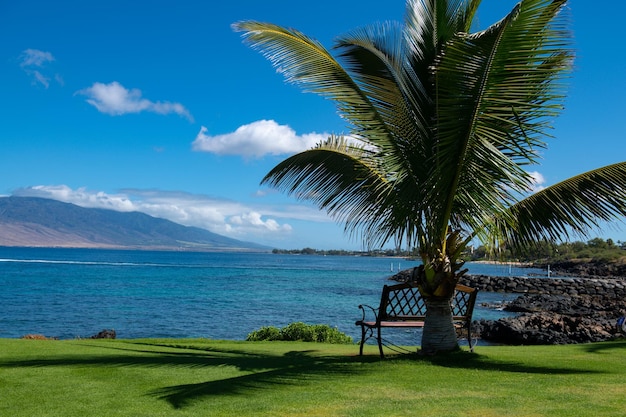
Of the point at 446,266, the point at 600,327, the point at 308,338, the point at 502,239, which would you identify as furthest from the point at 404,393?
the point at 600,327

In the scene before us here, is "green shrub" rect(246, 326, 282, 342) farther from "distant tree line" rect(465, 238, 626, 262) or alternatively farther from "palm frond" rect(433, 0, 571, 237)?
"palm frond" rect(433, 0, 571, 237)

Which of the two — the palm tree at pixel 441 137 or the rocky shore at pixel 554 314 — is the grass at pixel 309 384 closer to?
the palm tree at pixel 441 137

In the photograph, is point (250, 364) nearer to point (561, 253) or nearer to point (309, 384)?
point (309, 384)

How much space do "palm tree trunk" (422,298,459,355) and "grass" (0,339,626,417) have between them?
24 centimetres

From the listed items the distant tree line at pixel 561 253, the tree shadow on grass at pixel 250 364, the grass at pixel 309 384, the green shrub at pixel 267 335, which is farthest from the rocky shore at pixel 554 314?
the tree shadow on grass at pixel 250 364

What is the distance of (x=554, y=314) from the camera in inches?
970

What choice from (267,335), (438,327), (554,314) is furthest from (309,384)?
(554,314)

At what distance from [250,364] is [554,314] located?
19.0 m

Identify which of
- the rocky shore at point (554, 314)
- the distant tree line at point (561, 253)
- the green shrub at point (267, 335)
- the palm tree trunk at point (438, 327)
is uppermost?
the distant tree line at point (561, 253)

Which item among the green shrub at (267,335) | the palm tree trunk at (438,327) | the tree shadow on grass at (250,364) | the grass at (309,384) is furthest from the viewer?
the green shrub at (267,335)

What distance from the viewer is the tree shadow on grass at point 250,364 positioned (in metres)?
7.26

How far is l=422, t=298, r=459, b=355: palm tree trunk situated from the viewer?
951 cm

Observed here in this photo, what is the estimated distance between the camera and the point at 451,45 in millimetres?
8023

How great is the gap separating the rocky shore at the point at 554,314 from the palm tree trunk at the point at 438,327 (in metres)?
8.49
